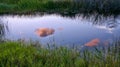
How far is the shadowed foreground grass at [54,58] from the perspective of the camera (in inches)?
254

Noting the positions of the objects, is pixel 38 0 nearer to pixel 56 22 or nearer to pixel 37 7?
pixel 37 7

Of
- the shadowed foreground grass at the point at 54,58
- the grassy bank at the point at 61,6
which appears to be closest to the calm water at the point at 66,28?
the grassy bank at the point at 61,6

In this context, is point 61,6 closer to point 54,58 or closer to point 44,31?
point 44,31

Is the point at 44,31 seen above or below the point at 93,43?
below

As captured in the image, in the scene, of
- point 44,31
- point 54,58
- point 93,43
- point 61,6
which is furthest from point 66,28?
point 54,58

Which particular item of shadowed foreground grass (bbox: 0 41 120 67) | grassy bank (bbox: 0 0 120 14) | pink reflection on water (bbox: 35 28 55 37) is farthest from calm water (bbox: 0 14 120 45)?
shadowed foreground grass (bbox: 0 41 120 67)

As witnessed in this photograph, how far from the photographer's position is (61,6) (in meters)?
17.8

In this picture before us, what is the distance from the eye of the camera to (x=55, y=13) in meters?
16.9

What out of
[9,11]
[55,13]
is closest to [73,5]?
[55,13]

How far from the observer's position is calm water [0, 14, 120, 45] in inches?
451

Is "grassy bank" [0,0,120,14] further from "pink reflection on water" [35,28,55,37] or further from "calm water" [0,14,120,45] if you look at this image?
"pink reflection on water" [35,28,55,37]

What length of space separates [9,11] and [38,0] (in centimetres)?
199

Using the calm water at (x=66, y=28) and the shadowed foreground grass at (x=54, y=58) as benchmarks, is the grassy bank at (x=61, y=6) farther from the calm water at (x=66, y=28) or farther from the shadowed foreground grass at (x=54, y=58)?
the shadowed foreground grass at (x=54, y=58)

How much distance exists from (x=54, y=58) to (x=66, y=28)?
624 centimetres
